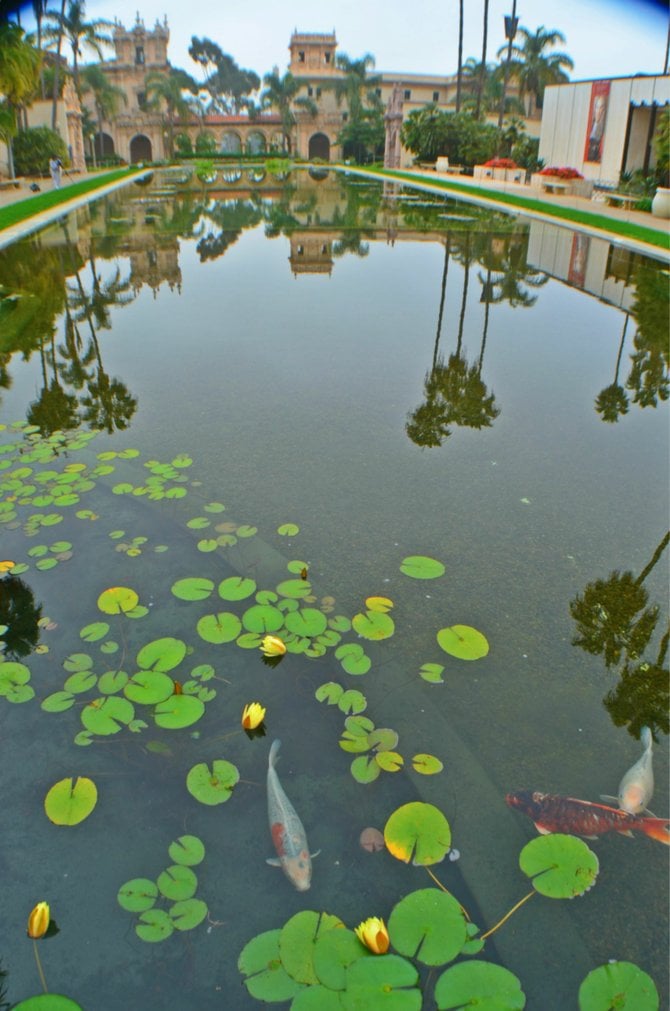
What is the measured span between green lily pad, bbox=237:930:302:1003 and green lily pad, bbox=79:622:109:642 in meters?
1.67

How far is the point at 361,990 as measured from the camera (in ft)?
6.36

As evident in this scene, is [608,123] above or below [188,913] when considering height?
above

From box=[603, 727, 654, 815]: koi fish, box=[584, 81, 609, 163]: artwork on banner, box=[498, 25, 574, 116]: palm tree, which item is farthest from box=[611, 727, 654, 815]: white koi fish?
box=[498, 25, 574, 116]: palm tree

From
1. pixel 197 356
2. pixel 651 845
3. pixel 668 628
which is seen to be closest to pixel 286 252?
pixel 197 356

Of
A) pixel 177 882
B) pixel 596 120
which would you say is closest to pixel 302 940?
pixel 177 882

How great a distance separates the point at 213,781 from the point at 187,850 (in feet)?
0.95

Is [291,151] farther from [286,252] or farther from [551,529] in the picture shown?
[551,529]

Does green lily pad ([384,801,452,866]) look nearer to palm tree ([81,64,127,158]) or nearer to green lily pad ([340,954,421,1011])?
green lily pad ([340,954,421,1011])

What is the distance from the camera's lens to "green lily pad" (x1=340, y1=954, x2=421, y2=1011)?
74.9 inches

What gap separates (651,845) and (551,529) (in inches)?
85.9

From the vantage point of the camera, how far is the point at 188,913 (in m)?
2.15

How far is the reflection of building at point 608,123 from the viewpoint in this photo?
26897 mm

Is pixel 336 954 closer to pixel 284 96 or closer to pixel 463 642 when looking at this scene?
pixel 463 642

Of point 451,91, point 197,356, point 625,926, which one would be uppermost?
point 451,91
